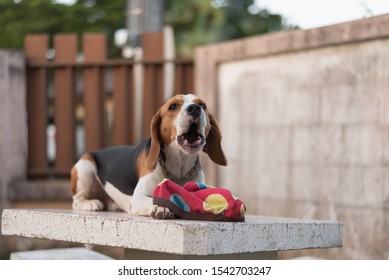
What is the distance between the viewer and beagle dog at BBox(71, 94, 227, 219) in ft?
13.6

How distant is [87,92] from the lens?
9055 mm

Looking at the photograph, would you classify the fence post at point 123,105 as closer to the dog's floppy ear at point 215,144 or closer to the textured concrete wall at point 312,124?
the textured concrete wall at point 312,124

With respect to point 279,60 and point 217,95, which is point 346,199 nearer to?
point 279,60

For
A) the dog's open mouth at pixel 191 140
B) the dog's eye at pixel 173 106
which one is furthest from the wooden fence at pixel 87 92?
the dog's open mouth at pixel 191 140

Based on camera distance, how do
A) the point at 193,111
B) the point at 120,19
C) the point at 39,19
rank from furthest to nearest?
the point at 120,19 → the point at 39,19 → the point at 193,111

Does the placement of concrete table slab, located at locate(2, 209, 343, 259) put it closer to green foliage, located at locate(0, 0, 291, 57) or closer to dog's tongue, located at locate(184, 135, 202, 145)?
dog's tongue, located at locate(184, 135, 202, 145)

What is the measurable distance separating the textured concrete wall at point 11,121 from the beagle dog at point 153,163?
382 centimetres

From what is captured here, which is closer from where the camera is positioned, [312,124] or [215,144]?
[215,144]

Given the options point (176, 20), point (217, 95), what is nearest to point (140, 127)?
point (217, 95)

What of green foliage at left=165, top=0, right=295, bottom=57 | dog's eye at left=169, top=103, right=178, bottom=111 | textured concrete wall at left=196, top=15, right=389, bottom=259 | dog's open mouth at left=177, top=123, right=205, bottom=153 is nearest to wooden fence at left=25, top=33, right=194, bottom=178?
textured concrete wall at left=196, top=15, right=389, bottom=259

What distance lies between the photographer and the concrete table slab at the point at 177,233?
3822 mm

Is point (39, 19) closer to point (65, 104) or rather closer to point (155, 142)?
point (65, 104)

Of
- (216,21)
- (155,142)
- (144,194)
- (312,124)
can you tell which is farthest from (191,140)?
(216,21)

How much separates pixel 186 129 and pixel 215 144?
0.48 m
